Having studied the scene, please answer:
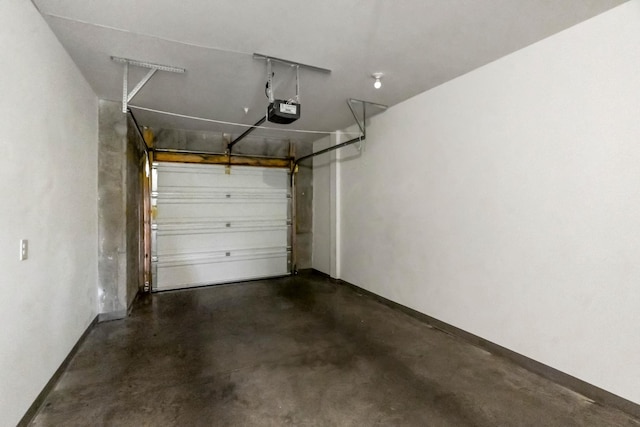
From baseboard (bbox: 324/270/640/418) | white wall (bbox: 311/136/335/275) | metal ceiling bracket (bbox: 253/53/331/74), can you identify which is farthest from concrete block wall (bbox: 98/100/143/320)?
baseboard (bbox: 324/270/640/418)

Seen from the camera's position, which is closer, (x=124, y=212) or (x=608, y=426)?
(x=608, y=426)

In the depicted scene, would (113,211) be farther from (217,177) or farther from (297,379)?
(297,379)

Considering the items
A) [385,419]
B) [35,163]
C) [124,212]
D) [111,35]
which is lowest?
[385,419]

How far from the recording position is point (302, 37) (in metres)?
2.18

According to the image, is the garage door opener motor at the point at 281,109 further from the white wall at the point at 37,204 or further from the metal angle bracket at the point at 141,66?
the white wall at the point at 37,204

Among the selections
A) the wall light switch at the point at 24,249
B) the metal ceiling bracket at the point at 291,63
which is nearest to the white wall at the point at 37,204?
the wall light switch at the point at 24,249

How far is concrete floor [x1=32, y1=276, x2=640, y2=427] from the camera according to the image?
1.84m

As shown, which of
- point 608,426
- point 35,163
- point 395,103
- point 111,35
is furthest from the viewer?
point 395,103

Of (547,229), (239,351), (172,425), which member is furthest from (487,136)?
(172,425)

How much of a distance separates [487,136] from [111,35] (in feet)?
10.3

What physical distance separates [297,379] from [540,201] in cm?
231

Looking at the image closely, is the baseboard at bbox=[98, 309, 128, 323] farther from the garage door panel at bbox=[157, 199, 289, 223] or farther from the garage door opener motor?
the garage door opener motor

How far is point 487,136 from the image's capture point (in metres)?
2.68

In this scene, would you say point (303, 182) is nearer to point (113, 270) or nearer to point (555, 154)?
point (113, 270)
